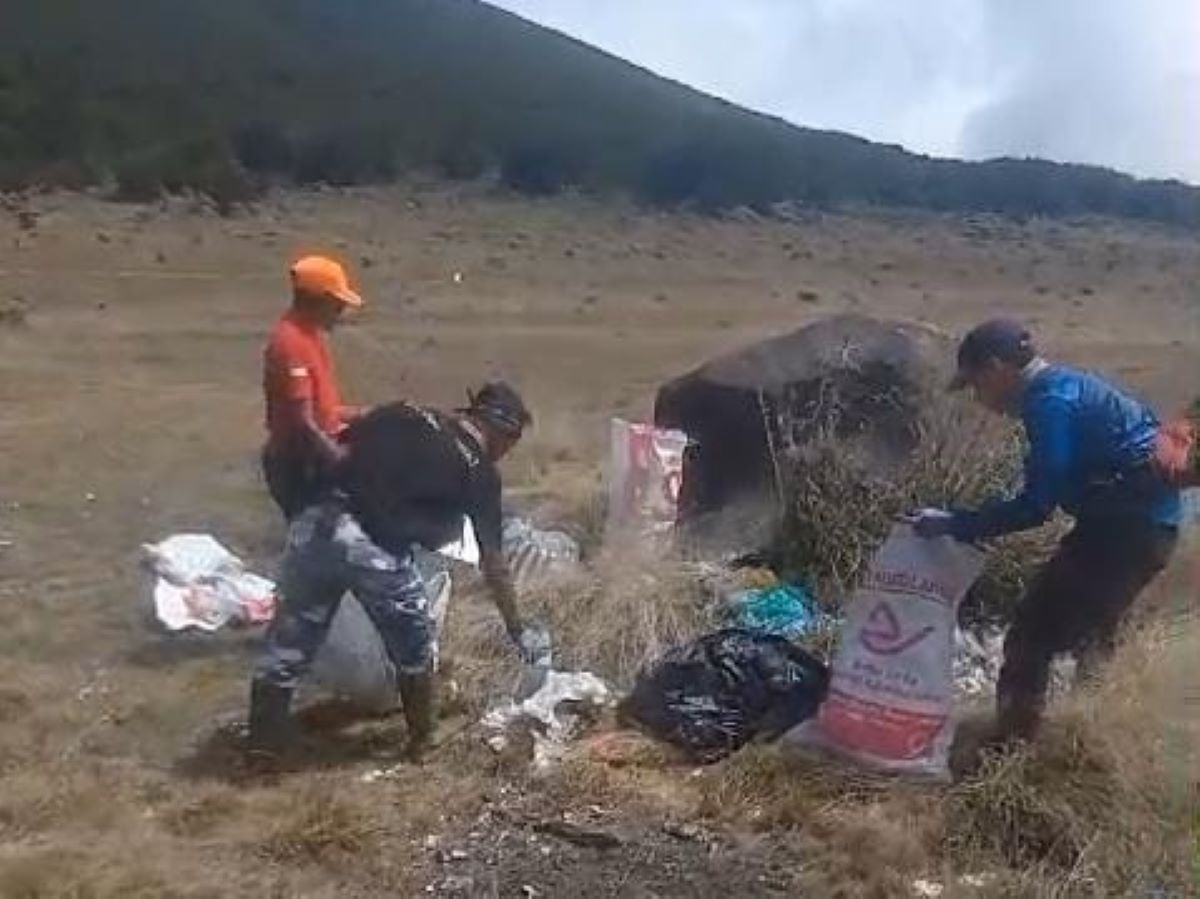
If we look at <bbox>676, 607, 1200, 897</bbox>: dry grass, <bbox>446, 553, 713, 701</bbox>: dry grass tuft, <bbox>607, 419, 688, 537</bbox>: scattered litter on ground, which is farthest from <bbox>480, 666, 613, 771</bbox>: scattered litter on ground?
<bbox>607, 419, 688, 537</bbox>: scattered litter on ground

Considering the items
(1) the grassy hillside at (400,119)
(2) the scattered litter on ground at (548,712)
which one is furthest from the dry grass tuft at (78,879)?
(1) the grassy hillside at (400,119)

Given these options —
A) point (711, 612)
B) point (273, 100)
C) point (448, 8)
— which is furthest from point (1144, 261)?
point (711, 612)

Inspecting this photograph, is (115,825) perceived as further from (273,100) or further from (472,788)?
(273,100)

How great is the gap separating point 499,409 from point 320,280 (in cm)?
63

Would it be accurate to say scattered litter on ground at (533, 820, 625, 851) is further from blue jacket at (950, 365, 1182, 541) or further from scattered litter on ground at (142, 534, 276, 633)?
scattered litter on ground at (142, 534, 276, 633)

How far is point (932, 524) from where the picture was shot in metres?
5.13

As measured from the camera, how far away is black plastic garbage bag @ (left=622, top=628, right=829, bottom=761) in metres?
5.45

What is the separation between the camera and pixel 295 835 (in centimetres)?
483

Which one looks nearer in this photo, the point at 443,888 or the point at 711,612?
the point at 443,888

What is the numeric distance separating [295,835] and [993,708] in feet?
6.44

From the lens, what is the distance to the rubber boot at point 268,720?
5.49 m

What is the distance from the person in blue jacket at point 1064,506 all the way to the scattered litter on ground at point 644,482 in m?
2.30

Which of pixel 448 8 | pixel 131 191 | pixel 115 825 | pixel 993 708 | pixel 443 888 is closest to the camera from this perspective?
pixel 443 888

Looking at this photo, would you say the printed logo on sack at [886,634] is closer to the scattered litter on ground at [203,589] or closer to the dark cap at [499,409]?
the dark cap at [499,409]
